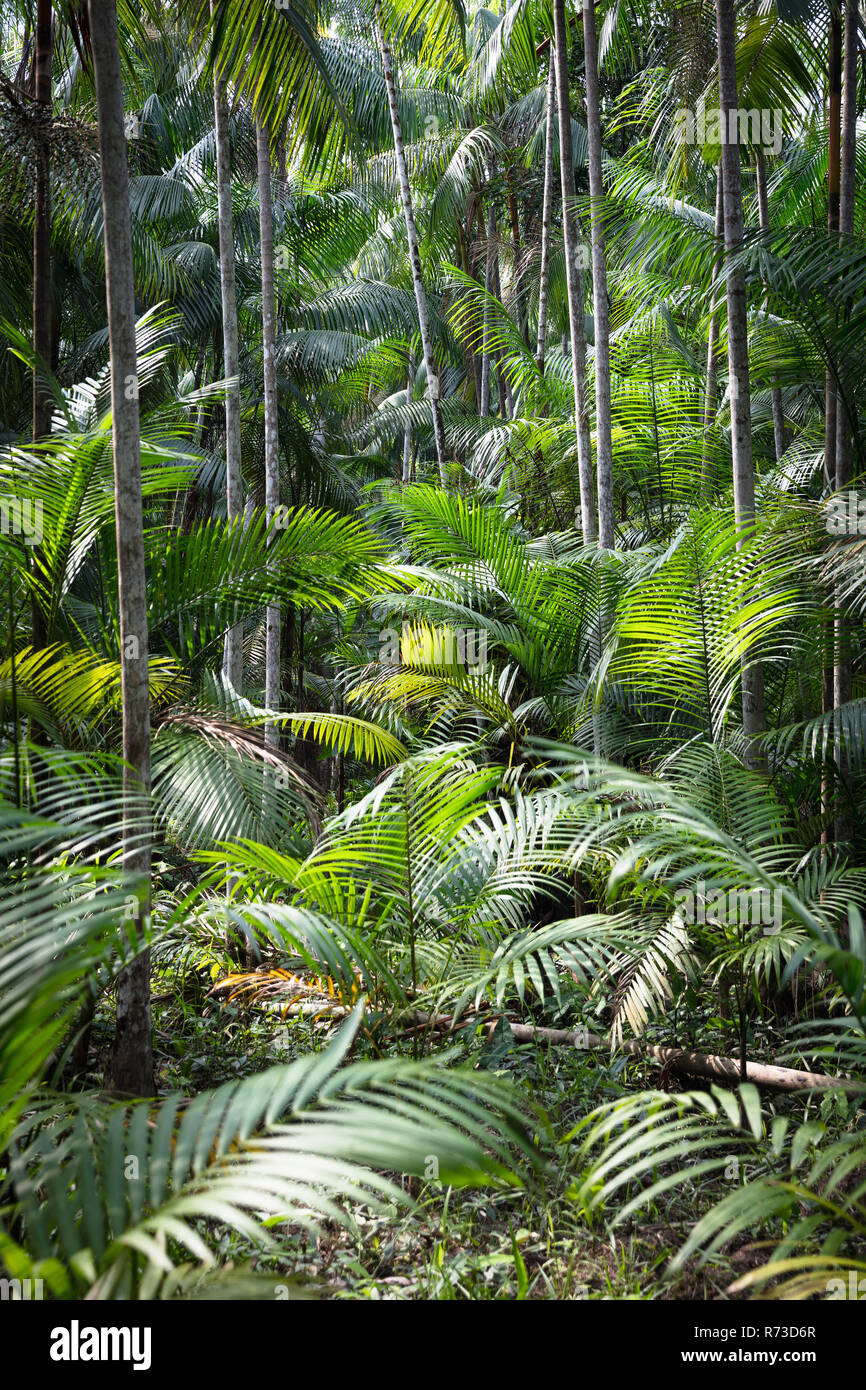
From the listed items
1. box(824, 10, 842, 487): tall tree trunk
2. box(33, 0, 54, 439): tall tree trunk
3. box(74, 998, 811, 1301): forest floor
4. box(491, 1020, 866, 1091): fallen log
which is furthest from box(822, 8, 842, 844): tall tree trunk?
box(33, 0, 54, 439): tall tree trunk

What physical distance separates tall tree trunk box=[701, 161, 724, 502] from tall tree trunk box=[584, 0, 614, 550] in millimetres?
599

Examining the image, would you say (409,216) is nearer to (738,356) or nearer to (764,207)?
(764,207)

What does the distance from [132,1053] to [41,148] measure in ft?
12.3

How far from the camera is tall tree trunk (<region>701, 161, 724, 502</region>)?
4148 mm

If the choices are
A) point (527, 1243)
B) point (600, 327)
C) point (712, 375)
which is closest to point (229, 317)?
point (600, 327)

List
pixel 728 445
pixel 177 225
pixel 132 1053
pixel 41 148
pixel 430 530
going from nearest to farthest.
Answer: pixel 132 1053 < pixel 41 148 < pixel 430 530 < pixel 728 445 < pixel 177 225

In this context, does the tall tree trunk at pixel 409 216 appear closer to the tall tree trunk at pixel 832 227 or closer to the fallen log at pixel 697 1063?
the tall tree trunk at pixel 832 227

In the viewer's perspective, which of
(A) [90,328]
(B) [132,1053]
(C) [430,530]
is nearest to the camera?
(B) [132,1053]

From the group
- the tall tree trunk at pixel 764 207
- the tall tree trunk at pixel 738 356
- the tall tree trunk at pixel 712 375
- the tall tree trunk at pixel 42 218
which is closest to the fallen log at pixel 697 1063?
the tall tree trunk at pixel 738 356

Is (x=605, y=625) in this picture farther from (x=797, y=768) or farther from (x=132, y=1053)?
(x=132, y=1053)

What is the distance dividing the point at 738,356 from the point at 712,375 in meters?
3.16

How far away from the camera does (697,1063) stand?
3.07m

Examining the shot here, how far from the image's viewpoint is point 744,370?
393cm
